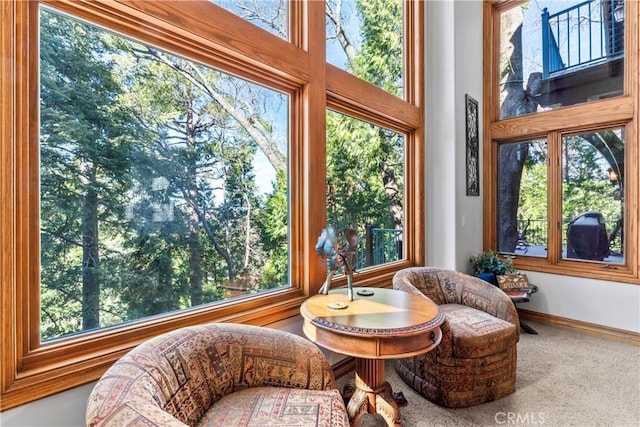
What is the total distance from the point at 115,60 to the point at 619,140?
439cm

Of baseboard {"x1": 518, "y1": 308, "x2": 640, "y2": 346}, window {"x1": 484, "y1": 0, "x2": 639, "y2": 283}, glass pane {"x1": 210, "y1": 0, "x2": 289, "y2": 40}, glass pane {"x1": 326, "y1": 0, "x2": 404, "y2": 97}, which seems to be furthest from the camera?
window {"x1": 484, "y1": 0, "x2": 639, "y2": 283}

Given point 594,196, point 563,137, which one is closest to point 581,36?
point 563,137

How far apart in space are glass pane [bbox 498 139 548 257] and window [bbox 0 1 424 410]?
2.43 metres

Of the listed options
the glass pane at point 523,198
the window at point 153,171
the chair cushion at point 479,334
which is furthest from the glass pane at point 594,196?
the window at point 153,171

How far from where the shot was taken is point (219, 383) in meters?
1.26

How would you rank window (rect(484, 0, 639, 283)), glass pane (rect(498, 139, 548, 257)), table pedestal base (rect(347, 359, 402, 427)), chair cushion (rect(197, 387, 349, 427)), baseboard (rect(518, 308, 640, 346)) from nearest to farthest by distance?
chair cushion (rect(197, 387, 349, 427))
table pedestal base (rect(347, 359, 402, 427))
baseboard (rect(518, 308, 640, 346))
window (rect(484, 0, 639, 283))
glass pane (rect(498, 139, 548, 257))

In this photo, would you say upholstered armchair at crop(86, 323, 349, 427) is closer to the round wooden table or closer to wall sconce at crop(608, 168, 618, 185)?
the round wooden table

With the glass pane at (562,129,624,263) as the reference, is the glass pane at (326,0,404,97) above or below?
above

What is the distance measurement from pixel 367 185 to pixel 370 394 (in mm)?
1789

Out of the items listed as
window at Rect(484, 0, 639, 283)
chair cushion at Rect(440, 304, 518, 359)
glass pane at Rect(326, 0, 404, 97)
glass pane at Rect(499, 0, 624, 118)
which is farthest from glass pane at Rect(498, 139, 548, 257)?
chair cushion at Rect(440, 304, 518, 359)

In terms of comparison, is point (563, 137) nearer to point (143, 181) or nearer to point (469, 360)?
point (469, 360)

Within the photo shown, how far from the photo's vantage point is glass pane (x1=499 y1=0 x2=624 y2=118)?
321cm

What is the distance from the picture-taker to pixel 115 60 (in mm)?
1449

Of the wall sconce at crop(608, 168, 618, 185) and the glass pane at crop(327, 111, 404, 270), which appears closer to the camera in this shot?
the glass pane at crop(327, 111, 404, 270)
